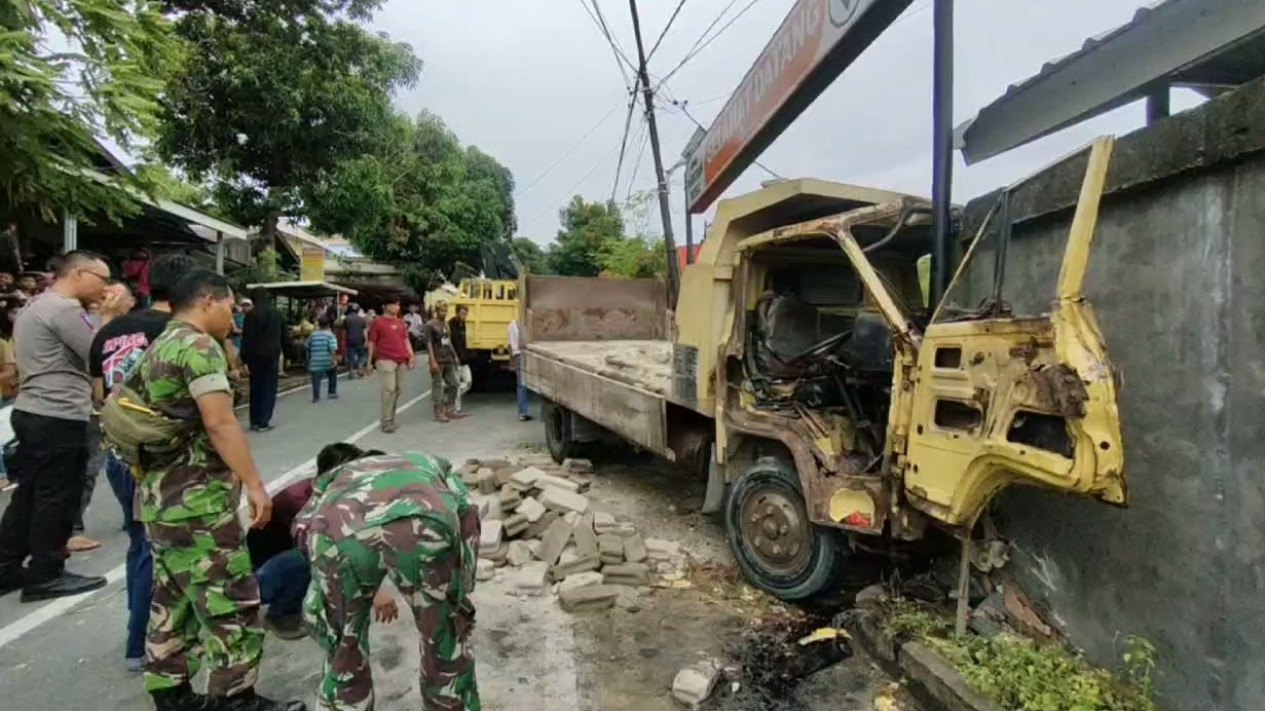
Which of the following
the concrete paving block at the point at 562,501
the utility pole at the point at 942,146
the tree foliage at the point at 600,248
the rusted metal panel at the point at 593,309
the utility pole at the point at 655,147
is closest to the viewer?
the utility pole at the point at 942,146

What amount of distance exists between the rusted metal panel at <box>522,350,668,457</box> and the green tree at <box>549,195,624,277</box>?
15.0m

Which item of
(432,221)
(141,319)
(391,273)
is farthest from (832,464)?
(391,273)

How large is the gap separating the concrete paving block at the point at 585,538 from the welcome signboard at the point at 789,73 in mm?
3313

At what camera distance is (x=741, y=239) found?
165 inches

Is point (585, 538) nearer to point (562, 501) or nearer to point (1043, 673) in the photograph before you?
point (562, 501)

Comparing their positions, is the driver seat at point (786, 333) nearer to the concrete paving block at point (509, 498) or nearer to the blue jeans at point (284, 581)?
the concrete paving block at point (509, 498)

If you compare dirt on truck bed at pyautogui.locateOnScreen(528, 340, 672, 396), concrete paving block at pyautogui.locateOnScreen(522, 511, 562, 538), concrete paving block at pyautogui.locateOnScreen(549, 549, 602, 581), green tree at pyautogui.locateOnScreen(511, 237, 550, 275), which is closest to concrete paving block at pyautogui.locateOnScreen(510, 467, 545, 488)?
concrete paving block at pyautogui.locateOnScreen(522, 511, 562, 538)

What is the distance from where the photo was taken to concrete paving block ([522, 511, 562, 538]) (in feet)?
14.9

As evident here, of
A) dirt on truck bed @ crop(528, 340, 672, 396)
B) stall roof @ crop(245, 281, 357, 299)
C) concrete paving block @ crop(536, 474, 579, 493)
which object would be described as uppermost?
stall roof @ crop(245, 281, 357, 299)

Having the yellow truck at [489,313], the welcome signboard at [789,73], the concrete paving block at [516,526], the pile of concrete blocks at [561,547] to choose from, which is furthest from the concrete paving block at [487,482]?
the yellow truck at [489,313]

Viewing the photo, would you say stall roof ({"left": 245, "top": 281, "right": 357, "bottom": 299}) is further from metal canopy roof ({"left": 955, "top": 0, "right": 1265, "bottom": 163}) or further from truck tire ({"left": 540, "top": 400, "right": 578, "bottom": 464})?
metal canopy roof ({"left": 955, "top": 0, "right": 1265, "bottom": 163})

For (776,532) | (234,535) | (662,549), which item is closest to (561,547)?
(662,549)

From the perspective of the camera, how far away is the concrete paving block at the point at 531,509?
461 cm

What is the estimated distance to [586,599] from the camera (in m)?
3.65
